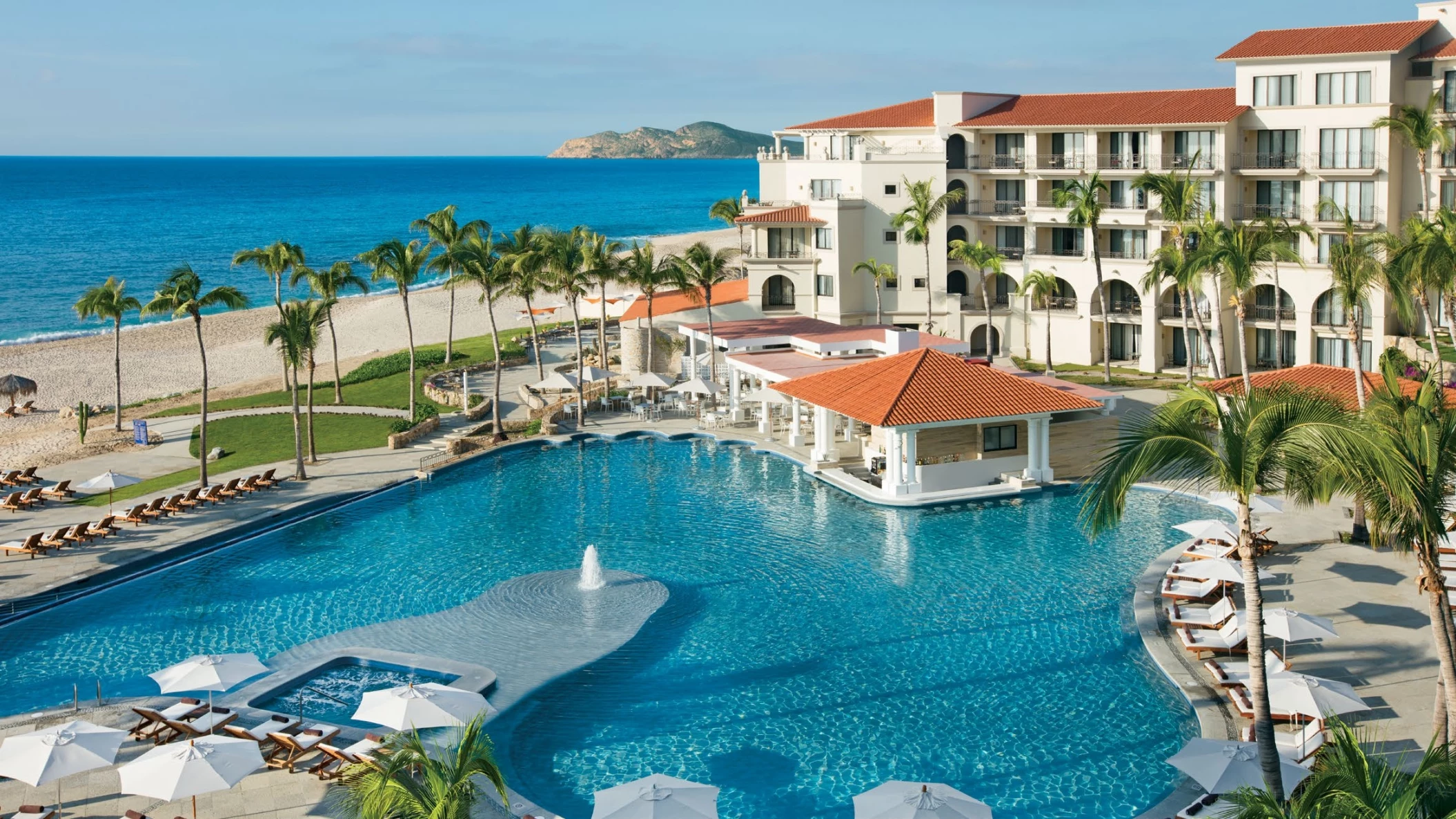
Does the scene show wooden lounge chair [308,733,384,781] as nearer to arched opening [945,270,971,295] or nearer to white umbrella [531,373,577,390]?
white umbrella [531,373,577,390]

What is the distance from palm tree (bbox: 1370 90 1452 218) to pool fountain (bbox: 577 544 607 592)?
1426 inches

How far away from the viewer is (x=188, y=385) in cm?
6544

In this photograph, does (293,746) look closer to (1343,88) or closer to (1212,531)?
(1212,531)

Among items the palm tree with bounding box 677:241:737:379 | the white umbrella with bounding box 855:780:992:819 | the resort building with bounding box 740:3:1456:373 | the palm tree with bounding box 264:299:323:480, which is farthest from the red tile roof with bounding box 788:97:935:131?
the white umbrella with bounding box 855:780:992:819

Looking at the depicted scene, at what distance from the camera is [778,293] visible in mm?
62781

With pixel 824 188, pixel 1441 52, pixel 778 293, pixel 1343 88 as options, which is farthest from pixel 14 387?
pixel 1441 52

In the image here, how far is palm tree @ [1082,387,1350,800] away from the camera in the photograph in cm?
1686

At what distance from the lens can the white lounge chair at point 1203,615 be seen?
25.6m

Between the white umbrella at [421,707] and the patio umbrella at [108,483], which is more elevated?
the patio umbrella at [108,483]

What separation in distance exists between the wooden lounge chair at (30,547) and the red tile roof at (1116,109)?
1731 inches

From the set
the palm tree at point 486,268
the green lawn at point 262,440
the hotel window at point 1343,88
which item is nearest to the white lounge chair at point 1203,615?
the palm tree at point 486,268

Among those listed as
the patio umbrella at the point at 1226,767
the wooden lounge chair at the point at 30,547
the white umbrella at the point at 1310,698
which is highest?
the wooden lounge chair at the point at 30,547

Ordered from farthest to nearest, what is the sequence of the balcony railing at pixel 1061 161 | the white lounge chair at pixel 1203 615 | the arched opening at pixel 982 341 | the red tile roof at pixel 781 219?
the arched opening at pixel 982 341 < the red tile roof at pixel 781 219 < the balcony railing at pixel 1061 161 < the white lounge chair at pixel 1203 615

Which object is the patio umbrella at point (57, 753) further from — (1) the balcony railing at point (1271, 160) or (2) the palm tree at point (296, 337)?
(1) the balcony railing at point (1271, 160)
